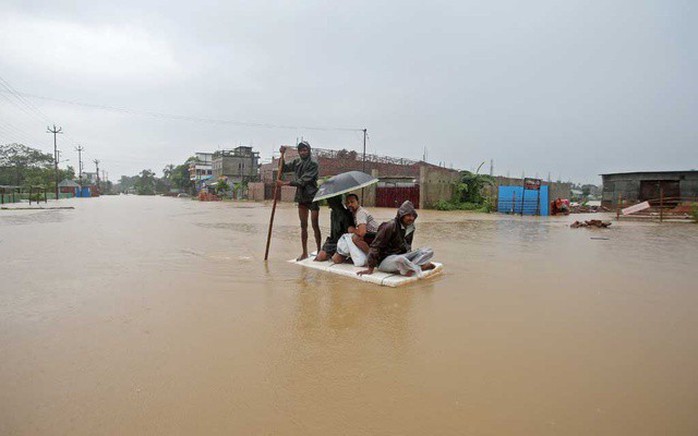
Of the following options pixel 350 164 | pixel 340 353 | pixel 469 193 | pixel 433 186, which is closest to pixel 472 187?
pixel 469 193

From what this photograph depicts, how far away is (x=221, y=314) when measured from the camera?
3.41 m

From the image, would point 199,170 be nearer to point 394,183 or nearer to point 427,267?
point 394,183

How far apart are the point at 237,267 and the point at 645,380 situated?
462 cm

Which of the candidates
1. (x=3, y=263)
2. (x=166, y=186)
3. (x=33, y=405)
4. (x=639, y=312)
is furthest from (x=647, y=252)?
(x=166, y=186)

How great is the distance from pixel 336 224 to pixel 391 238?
3.56 ft

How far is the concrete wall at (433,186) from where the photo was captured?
23.2m

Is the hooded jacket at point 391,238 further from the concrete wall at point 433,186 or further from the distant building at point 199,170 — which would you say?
the distant building at point 199,170

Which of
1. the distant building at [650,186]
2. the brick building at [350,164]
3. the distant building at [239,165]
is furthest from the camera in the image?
the distant building at [239,165]

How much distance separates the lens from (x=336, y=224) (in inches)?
223

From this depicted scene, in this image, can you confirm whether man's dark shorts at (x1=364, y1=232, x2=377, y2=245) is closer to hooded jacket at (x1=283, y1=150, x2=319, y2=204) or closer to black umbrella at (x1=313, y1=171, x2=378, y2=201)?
black umbrella at (x1=313, y1=171, x2=378, y2=201)

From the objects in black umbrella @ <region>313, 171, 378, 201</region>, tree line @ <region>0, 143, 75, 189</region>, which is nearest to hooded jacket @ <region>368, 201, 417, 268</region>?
black umbrella @ <region>313, 171, 378, 201</region>

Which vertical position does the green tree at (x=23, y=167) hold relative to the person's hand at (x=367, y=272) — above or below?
above

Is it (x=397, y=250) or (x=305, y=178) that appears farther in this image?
(x=305, y=178)

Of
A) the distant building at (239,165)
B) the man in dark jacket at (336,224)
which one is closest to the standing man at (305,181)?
the man in dark jacket at (336,224)
